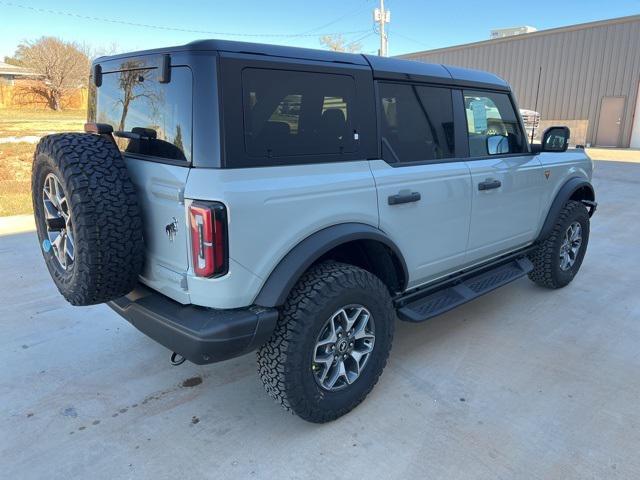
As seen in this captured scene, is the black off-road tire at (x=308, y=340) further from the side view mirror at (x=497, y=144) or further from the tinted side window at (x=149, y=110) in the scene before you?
the side view mirror at (x=497, y=144)

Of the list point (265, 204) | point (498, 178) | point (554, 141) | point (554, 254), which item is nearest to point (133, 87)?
point (265, 204)

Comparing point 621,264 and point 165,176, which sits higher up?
point 165,176

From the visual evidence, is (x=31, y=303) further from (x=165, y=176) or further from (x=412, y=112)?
(x=412, y=112)

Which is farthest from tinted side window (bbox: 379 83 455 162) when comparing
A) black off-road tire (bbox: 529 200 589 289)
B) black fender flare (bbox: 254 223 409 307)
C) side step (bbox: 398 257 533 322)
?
black off-road tire (bbox: 529 200 589 289)

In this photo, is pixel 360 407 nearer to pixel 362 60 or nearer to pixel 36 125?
pixel 362 60

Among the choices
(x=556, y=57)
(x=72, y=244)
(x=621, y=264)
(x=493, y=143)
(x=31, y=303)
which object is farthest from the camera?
(x=556, y=57)

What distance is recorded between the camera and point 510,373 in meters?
3.08

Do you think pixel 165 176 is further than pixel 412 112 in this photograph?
No

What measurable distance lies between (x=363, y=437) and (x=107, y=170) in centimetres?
183

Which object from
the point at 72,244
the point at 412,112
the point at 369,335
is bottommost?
the point at 369,335

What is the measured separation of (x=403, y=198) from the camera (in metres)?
2.79

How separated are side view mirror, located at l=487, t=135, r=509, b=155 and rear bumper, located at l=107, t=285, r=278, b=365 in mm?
2234

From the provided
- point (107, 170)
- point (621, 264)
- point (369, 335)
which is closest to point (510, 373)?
point (369, 335)

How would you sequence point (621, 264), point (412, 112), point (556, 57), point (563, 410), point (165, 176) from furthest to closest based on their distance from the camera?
1. point (556, 57)
2. point (621, 264)
3. point (412, 112)
4. point (563, 410)
5. point (165, 176)
